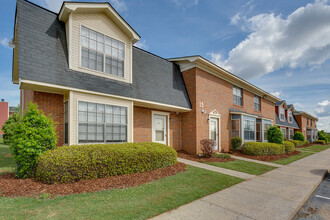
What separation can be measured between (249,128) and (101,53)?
13.8 meters

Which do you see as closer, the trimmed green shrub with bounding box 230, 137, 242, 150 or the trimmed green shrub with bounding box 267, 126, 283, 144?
the trimmed green shrub with bounding box 230, 137, 242, 150

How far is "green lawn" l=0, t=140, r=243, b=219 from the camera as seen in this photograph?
369 cm

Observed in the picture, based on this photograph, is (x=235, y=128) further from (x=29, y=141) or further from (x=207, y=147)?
(x=29, y=141)

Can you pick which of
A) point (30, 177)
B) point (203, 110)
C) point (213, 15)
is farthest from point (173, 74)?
point (30, 177)

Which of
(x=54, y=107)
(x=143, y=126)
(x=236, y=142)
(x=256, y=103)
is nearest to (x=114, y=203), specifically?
(x=54, y=107)

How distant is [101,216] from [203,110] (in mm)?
9829

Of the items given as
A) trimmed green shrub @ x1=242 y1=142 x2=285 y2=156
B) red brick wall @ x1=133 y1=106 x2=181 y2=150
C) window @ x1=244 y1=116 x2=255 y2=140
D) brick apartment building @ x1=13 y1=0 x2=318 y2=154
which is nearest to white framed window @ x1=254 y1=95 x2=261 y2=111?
window @ x1=244 y1=116 x2=255 y2=140

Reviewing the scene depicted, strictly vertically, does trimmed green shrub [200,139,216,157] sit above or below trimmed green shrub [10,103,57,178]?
below

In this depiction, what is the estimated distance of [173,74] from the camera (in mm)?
12414

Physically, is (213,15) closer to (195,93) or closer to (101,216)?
(195,93)

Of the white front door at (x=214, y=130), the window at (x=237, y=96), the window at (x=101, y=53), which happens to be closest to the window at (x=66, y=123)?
the window at (x=101, y=53)

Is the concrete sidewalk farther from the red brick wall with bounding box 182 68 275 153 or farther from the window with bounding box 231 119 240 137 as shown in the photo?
the window with bounding box 231 119 240 137

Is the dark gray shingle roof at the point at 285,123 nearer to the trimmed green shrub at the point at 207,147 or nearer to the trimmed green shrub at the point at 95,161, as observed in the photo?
the trimmed green shrub at the point at 207,147

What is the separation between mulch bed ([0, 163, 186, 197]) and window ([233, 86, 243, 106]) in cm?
1239
